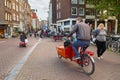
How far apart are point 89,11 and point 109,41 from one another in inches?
1832

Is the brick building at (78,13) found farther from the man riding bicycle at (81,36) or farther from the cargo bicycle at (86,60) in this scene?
the man riding bicycle at (81,36)

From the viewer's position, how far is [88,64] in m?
8.82

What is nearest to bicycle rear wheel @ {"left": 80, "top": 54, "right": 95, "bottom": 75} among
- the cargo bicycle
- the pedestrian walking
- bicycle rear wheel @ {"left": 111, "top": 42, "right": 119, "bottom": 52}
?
the cargo bicycle

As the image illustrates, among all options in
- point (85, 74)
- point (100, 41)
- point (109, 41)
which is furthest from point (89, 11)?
point (85, 74)

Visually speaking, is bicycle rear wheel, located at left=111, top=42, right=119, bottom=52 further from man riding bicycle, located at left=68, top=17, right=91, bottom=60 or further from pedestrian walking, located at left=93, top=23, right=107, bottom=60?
man riding bicycle, located at left=68, top=17, right=91, bottom=60

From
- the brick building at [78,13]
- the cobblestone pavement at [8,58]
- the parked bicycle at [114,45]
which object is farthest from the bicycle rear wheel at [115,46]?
the brick building at [78,13]

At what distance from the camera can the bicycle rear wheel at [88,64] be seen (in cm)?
846

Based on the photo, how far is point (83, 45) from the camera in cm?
933

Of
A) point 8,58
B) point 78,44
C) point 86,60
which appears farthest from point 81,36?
point 8,58

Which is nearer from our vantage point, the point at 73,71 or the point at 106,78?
the point at 106,78

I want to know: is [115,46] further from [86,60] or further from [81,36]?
[86,60]

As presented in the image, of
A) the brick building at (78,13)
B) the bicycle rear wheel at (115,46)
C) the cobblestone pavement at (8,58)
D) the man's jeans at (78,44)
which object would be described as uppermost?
the brick building at (78,13)

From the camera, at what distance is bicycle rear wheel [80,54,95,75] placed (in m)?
8.46

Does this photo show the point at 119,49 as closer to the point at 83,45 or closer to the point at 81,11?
the point at 83,45
